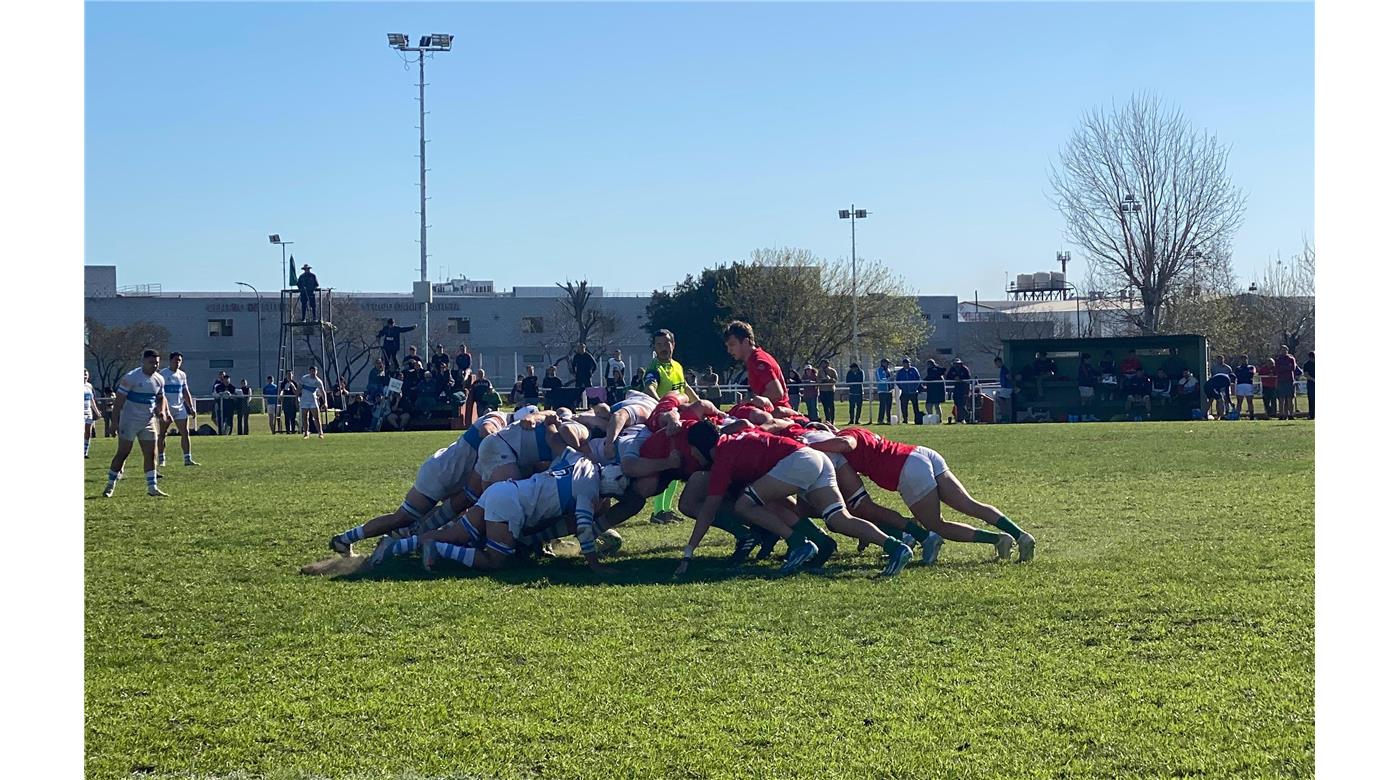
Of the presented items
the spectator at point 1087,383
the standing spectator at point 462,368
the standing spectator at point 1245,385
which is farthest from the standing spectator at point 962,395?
the standing spectator at point 462,368

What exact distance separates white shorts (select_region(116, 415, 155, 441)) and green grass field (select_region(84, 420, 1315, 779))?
14.4 feet

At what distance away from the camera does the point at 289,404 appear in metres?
34.1

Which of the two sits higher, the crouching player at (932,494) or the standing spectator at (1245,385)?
the standing spectator at (1245,385)

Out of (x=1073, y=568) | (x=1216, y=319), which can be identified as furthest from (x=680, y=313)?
(x=1073, y=568)

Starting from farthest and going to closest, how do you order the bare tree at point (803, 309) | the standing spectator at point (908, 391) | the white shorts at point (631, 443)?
the bare tree at point (803, 309)
the standing spectator at point (908, 391)
the white shorts at point (631, 443)

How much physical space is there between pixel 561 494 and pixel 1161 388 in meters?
24.4

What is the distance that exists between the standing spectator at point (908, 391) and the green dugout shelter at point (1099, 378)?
7.05ft

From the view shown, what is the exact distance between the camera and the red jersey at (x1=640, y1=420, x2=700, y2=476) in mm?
9664

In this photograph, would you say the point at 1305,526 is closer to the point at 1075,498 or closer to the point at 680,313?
the point at 1075,498

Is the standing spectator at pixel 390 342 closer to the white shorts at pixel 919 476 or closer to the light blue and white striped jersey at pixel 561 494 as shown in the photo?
the light blue and white striped jersey at pixel 561 494

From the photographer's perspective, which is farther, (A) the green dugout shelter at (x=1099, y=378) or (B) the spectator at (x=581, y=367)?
(A) the green dugout shelter at (x=1099, y=378)

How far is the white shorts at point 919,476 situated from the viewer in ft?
30.5

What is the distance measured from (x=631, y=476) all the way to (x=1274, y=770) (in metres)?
5.67

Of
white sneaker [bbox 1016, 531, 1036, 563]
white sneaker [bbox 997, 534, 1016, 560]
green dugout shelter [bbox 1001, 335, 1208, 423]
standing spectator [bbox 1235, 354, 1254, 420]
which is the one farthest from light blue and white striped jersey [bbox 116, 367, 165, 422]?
standing spectator [bbox 1235, 354, 1254, 420]
